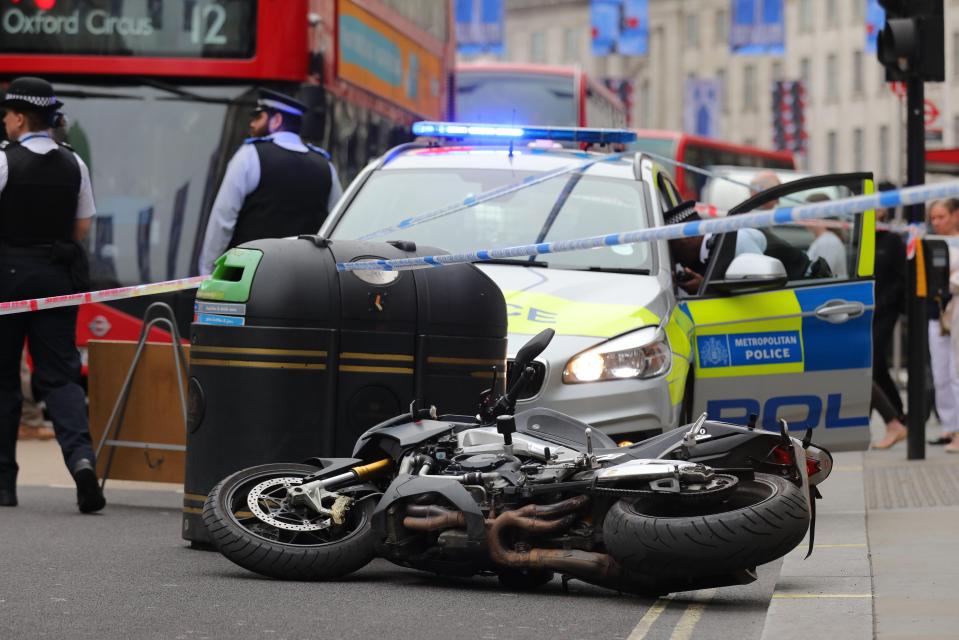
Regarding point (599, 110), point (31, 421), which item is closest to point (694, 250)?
point (31, 421)

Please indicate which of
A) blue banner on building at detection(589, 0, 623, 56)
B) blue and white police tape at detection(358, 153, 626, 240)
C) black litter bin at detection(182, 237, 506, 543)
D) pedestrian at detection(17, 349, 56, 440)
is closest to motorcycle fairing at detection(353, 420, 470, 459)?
black litter bin at detection(182, 237, 506, 543)

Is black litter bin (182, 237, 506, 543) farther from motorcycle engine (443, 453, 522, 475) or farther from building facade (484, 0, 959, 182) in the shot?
building facade (484, 0, 959, 182)

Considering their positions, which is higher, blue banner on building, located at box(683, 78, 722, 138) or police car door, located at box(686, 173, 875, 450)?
blue banner on building, located at box(683, 78, 722, 138)

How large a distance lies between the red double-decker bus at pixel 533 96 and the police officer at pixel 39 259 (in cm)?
1934

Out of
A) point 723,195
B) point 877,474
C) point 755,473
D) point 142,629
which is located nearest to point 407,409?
point 755,473

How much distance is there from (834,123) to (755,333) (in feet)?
294

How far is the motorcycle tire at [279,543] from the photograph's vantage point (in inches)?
289

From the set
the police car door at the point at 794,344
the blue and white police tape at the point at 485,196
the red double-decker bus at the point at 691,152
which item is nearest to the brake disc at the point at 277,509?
the blue and white police tape at the point at 485,196

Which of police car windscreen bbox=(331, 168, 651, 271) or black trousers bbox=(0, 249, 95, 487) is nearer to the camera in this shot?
black trousers bbox=(0, 249, 95, 487)

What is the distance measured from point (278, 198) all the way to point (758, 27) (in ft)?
155

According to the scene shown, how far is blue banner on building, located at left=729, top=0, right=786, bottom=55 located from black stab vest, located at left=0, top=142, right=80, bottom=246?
155 ft

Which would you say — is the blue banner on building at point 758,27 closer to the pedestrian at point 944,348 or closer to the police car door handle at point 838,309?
the pedestrian at point 944,348

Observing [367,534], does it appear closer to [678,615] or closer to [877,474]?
[678,615]

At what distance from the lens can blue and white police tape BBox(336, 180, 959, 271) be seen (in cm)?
605
